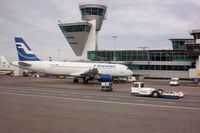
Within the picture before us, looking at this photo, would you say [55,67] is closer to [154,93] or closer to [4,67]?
[154,93]

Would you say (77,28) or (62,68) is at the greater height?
(77,28)

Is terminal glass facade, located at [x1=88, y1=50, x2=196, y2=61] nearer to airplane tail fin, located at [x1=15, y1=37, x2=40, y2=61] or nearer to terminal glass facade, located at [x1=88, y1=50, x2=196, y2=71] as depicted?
terminal glass facade, located at [x1=88, y1=50, x2=196, y2=71]

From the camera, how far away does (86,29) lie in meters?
84.8

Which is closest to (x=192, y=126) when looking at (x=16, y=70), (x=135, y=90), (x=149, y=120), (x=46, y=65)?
(x=149, y=120)

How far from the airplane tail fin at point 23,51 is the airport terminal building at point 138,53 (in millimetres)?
38114

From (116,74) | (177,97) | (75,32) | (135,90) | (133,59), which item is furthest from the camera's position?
(75,32)

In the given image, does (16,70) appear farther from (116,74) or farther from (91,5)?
(116,74)

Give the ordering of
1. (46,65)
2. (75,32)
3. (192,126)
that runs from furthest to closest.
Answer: (75,32) < (46,65) < (192,126)

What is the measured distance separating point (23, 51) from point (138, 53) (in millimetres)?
42337

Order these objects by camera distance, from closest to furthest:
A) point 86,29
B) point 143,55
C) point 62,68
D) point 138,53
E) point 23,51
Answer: point 23,51, point 62,68, point 143,55, point 138,53, point 86,29

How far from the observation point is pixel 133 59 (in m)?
73.1

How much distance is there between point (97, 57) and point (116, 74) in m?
35.3

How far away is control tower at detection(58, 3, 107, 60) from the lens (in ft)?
281

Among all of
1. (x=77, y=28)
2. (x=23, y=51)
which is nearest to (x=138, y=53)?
(x=77, y=28)
